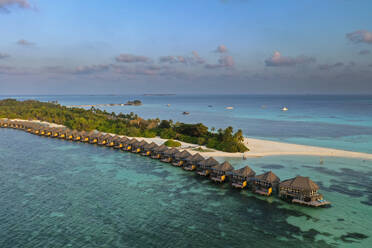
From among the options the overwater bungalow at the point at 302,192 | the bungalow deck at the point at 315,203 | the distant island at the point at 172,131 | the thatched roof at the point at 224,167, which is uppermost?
the distant island at the point at 172,131

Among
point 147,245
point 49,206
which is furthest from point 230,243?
point 49,206

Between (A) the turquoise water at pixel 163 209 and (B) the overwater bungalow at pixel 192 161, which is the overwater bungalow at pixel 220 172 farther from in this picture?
(B) the overwater bungalow at pixel 192 161

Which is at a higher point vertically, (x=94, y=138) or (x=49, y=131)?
(x=49, y=131)

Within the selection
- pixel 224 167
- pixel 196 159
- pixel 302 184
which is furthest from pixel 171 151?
pixel 302 184

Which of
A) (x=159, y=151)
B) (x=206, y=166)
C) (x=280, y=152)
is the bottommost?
(x=206, y=166)

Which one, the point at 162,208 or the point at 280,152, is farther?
the point at 280,152

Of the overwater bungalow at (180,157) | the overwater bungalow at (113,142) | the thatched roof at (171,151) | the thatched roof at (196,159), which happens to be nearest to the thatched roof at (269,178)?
the thatched roof at (196,159)

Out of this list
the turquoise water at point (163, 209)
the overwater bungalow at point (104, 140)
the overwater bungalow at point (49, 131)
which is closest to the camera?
the turquoise water at point (163, 209)

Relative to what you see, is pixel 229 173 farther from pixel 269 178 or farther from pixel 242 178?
pixel 269 178
